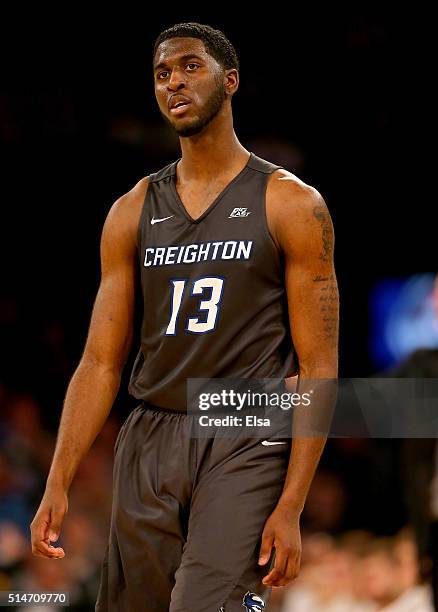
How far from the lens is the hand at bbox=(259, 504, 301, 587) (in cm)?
314

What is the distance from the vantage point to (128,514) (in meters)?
3.42

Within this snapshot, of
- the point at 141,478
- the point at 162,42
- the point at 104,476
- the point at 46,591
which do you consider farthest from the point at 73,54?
the point at 141,478

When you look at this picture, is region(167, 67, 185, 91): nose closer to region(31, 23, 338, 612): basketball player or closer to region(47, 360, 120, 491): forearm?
region(31, 23, 338, 612): basketball player

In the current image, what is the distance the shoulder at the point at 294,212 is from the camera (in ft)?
11.0

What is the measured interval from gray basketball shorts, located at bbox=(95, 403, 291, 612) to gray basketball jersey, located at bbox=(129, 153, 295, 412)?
0.15 m

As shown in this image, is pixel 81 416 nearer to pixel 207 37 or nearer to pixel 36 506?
pixel 207 37

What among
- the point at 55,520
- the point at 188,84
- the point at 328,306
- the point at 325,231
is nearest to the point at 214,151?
the point at 188,84

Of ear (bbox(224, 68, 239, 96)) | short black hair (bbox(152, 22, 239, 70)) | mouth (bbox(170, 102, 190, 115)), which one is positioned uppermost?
short black hair (bbox(152, 22, 239, 70))

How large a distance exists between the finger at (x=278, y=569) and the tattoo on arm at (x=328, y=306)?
2.04ft

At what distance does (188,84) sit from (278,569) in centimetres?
146

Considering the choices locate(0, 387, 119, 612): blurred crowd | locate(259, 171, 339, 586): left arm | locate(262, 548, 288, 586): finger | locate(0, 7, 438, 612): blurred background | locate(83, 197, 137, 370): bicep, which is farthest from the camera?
locate(0, 7, 438, 612): blurred background

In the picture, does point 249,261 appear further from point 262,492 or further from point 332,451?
point 332,451

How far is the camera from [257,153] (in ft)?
24.9

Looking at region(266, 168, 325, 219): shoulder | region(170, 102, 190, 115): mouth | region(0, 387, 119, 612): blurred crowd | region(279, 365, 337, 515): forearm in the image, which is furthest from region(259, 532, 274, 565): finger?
region(0, 387, 119, 612): blurred crowd
